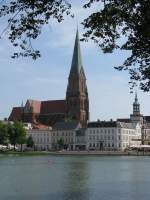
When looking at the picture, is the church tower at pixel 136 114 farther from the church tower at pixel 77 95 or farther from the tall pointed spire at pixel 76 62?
the tall pointed spire at pixel 76 62

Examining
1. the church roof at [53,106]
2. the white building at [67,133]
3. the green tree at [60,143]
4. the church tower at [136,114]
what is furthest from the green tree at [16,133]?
the church tower at [136,114]

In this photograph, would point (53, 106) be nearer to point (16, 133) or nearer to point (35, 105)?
point (35, 105)

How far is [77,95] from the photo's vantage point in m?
180

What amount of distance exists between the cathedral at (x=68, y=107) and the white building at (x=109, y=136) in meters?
8.55

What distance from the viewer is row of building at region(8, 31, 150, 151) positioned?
565 ft

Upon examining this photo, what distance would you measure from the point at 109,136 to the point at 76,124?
1385cm

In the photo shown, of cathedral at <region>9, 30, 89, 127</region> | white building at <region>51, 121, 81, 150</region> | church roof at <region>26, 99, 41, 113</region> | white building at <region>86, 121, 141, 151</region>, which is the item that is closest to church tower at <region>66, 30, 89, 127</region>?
cathedral at <region>9, 30, 89, 127</region>

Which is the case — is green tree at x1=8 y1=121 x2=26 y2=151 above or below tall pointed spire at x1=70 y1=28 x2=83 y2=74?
below

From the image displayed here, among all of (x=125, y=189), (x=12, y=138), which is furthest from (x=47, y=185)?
(x=12, y=138)

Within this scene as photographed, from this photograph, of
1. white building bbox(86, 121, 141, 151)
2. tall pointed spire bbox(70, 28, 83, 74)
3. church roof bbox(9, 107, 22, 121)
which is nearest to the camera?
white building bbox(86, 121, 141, 151)

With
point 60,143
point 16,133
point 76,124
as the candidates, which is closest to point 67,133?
point 76,124

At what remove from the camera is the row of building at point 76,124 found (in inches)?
6777

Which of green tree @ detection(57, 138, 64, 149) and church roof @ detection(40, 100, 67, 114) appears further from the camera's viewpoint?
church roof @ detection(40, 100, 67, 114)

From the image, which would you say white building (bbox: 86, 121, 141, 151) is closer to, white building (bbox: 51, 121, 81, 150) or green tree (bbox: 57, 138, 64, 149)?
white building (bbox: 51, 121, 81, 150)
